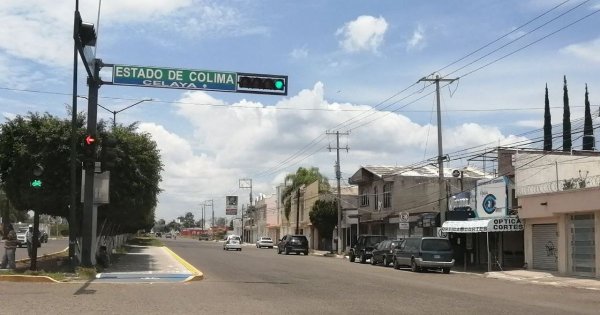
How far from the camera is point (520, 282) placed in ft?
86.5

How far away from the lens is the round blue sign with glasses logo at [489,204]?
35.2 m

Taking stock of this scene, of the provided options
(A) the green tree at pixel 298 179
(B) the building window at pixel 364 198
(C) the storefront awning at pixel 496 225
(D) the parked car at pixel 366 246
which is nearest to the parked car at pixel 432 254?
(C) the storefront awning at pixel 496 225

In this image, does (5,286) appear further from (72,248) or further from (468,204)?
(468,204)

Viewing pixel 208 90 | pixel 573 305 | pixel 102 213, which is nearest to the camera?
pixel 573 305

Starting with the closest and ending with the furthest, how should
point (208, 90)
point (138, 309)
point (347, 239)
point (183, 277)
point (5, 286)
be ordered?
point (138, 309)
point (5, 286)
point (208, 90)
point (183, 277)
point (347, 239)

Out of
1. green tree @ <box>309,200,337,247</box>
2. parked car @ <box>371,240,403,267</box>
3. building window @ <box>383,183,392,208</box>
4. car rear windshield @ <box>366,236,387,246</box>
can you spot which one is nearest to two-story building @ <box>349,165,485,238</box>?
building window @ <box>383,183,392,208</box>

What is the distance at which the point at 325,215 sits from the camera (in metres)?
67.8

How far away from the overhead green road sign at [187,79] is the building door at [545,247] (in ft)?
58.4

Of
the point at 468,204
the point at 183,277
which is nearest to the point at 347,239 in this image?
the point at 468,204

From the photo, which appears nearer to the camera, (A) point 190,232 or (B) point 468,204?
(B) point 468,204

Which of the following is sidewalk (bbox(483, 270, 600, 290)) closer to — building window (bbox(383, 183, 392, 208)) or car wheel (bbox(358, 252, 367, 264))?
car wheel (bbox(358, 252, 367, 264))

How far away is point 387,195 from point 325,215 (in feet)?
45.3

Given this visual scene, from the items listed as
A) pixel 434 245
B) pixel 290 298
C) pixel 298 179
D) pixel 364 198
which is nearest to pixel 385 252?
pixel 434 245

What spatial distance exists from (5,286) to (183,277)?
6251mm
